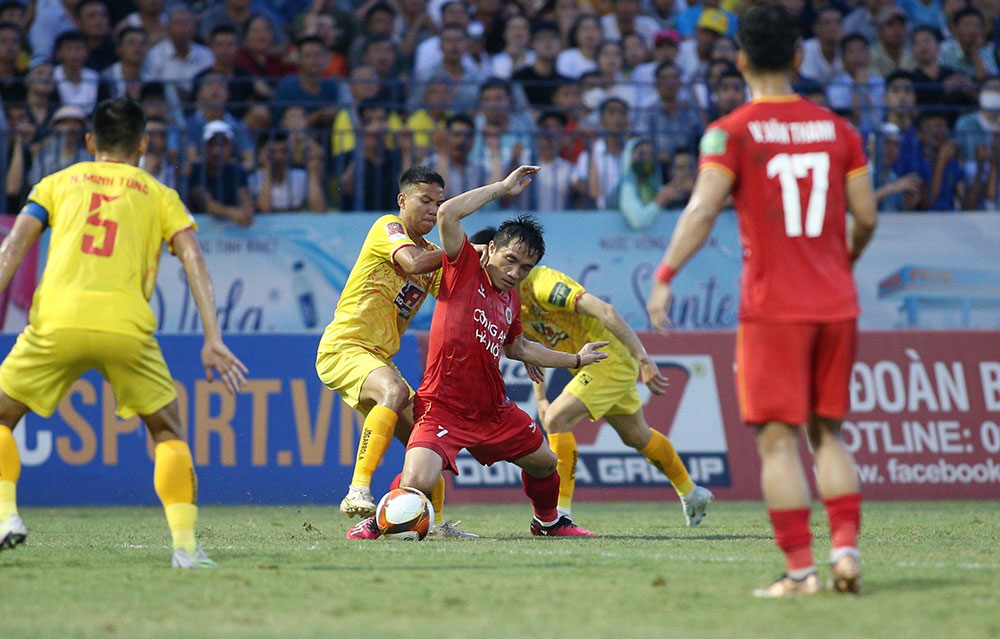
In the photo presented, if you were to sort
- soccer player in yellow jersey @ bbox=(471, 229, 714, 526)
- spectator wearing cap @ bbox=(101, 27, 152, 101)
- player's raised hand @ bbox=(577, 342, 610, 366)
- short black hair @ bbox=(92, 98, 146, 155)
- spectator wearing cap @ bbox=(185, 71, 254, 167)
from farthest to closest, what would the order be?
spectator wearing cap @ bbox=(101, 27, 152, 101) < spectator wearing cap @ bbox=(185, 71, 254, 167) < soccer player in yellow jersey @ bbox=(471, 229, 714, 526) < player's raised hand @ bbox=(577, 342, 610, 366) < short black hair @ bbox=(92, 98, 146, 155)

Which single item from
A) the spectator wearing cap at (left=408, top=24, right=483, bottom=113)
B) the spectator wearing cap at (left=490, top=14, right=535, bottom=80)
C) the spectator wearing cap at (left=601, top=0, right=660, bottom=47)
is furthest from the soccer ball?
the spectator wearing cap at (left=601, top=0, right=660, bottom=47)

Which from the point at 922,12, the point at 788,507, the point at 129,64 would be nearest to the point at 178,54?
the point at 129,64

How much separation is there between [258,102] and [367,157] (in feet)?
5.21

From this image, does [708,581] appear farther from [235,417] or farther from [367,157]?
[367,157]

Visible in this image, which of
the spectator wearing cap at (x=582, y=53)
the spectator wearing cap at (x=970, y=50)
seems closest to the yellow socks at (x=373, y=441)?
the spectator wearing cap at (x=582, y=53)

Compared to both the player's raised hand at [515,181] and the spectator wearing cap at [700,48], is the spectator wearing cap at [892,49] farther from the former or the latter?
the player's raised hand at [515,181]

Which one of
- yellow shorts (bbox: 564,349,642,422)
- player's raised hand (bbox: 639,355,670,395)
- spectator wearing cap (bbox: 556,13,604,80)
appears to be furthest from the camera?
spectator wearing cap (bbox: 556,13,604,80)

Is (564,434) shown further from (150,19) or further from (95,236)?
(150,19)

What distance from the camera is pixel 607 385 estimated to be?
9.40 meters

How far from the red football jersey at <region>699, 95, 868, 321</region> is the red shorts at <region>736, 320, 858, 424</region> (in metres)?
0.06

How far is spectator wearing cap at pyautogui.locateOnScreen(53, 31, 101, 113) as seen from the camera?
1416 cm

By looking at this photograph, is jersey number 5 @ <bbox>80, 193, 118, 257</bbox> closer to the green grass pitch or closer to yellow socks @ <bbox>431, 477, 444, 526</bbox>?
the green grass pitch

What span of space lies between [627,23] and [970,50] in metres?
4.59

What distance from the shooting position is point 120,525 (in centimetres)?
970
